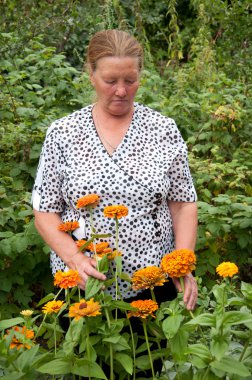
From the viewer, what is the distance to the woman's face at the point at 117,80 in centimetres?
269

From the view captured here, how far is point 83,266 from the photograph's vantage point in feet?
8.18

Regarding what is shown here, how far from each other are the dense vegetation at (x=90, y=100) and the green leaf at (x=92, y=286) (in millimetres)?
1381

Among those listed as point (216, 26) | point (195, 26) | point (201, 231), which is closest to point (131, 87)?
point (201, 231)

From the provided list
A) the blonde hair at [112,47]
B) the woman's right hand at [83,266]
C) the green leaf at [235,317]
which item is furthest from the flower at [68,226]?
the green leaf at [235,317]

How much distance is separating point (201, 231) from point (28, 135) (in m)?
1.19

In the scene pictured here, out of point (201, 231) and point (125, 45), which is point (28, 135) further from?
point (125, 45)

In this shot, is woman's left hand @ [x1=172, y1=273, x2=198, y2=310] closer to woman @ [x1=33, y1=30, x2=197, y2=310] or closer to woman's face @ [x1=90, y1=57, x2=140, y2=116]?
woman @ [x1=33, y1=30, x2=197, y2=310]

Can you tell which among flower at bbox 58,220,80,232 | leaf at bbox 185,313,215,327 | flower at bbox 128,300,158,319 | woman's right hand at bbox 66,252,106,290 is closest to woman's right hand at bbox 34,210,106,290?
woman's right hand at bbox 66,252,106,290

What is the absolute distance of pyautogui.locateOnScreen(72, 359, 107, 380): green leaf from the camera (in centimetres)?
216

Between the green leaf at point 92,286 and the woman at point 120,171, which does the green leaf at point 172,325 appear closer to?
the green leaf at point 92,286

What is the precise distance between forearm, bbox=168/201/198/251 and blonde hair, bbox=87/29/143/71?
49 centimetres

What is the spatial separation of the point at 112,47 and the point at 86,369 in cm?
107

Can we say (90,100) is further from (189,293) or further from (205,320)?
(205,320)

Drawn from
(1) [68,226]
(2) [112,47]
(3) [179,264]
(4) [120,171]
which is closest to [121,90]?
(2) [112,47]
